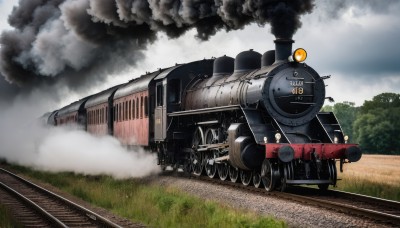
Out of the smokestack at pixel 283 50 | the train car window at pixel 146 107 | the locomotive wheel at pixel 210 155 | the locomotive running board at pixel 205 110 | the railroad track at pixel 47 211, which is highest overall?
the smokestack at pixel 283 50

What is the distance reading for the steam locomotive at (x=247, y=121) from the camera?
13.2 m

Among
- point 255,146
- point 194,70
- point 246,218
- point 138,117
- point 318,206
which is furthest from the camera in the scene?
point 138,117

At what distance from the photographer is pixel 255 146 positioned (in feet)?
44.3

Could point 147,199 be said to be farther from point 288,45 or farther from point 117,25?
point 117,25

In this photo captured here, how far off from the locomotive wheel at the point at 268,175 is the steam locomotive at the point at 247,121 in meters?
0.02

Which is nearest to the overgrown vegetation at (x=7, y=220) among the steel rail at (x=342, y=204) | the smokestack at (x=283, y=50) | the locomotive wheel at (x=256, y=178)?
the steel rail at (x=342, y=204)

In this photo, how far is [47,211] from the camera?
1207 cm

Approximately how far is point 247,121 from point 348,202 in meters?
2.97

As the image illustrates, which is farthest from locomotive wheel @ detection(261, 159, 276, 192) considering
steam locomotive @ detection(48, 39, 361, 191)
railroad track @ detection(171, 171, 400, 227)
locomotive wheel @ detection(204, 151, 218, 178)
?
locomotive wheel @ detection(204, 151, 218, 178)

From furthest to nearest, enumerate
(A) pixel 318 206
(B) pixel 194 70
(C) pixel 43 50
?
1. (C) pixel 43 50
2. (B) pixel 194 70
3. (A) pixel 318 206

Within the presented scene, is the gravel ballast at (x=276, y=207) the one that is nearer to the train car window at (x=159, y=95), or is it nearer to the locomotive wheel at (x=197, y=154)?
the locomotive wheel at (x=197, y=154)

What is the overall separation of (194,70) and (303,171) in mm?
6750

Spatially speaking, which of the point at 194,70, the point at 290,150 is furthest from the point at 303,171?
the point at 194,70

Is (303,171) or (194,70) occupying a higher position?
(194,70)
